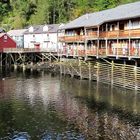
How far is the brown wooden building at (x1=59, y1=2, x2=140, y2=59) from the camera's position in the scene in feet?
177

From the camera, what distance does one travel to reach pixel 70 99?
47875 millimetres

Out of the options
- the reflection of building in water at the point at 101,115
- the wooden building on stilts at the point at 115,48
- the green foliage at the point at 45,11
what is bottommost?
the reflection of building in water at the point at 101,115

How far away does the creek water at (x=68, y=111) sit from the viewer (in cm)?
3334

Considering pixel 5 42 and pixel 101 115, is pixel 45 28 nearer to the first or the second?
pixel 5 42

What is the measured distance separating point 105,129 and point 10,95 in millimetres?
19935

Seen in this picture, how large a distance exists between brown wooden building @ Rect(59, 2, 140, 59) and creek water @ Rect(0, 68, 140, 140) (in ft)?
16.8

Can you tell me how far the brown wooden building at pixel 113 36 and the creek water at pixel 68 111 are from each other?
513 cm

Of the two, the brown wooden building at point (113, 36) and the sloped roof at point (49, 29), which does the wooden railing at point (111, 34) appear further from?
the sloped roof at point (49, 29)

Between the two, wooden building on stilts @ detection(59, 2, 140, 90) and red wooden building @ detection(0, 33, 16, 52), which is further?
red wooden building @ detection(0, 33, 16, 52)

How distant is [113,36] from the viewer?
58.0 meters

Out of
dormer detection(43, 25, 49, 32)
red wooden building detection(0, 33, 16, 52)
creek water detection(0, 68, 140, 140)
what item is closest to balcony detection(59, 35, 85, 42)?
creek water detection(0, 68, 140, 140)

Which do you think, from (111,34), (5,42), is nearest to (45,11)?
(5,42)

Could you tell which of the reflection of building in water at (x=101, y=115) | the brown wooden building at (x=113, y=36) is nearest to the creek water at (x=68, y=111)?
the reflection of building in water at (x=101, y=115)

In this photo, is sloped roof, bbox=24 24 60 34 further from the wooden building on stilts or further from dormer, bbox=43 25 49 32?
the wooden building on stilts
